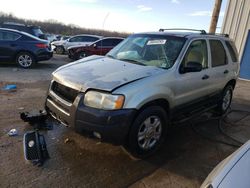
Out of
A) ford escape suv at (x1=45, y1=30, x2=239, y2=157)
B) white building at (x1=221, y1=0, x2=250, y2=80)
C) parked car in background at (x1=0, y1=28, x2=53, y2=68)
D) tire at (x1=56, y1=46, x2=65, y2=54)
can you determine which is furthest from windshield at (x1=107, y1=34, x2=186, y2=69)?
tire at (x1=56, y1=46, x2=65, y2=54)

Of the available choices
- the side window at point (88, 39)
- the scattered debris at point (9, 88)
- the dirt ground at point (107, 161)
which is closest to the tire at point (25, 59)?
the scattered debris at point (9, 88)

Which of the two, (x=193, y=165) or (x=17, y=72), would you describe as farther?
(x=17, y=72)

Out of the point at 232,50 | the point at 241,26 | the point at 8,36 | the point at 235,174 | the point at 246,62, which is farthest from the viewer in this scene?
the point at 246,62

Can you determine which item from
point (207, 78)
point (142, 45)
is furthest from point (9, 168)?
point (207, 78)

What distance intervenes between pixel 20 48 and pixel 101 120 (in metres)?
8.12

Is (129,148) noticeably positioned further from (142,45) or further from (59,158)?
(142,45)

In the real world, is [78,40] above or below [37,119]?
above

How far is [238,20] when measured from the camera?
11.1m

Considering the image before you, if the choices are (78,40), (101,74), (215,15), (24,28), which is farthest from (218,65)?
(24,28)

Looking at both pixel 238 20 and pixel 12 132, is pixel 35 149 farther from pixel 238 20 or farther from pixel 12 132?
pixel 238 20

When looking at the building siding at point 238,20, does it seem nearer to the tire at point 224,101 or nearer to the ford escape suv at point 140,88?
the tire at point 224,101

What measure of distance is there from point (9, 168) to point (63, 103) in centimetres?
108

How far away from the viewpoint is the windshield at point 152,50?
146 inches

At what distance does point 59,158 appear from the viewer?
3.26 m
